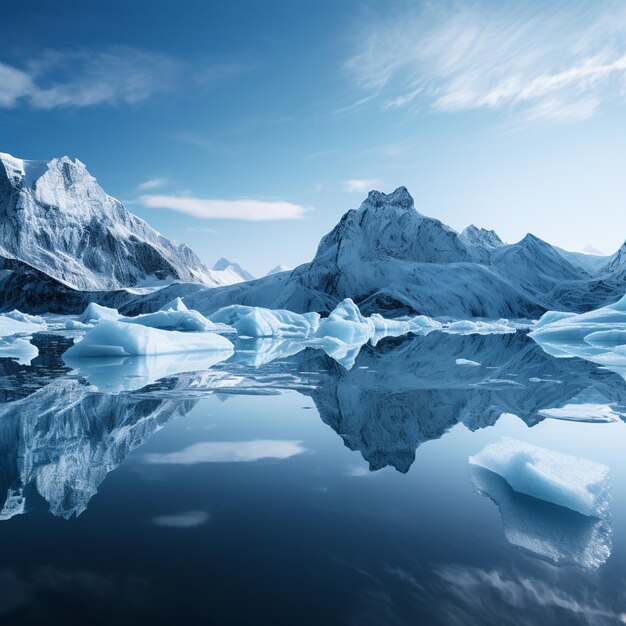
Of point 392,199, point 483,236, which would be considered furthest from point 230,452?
point 483,236

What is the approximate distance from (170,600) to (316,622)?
0.80 metres

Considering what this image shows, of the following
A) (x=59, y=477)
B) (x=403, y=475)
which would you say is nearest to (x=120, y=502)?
(x=59, y=477)

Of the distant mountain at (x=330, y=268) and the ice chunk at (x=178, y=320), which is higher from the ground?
the distant mountain at (x=330, y=268)

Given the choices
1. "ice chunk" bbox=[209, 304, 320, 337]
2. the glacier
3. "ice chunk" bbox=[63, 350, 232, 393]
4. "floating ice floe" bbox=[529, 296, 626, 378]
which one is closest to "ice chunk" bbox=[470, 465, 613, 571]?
"ice chunk" bbox=[63, 350, 232, 393]

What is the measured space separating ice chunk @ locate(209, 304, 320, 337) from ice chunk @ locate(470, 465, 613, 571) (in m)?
27.9

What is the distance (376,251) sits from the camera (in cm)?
10906

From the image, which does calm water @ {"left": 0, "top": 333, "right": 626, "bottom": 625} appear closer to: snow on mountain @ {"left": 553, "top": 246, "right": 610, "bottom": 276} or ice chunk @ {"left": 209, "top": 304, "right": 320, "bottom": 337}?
ice chunk @ {"left": 209, "top": 304, "right": 320, "bottom": 337}

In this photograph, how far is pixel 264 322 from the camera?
32.5 metres

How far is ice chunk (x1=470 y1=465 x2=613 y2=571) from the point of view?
312 centimetres

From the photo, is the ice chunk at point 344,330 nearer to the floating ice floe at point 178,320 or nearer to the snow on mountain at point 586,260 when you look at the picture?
the floating ice floe at point 178,320

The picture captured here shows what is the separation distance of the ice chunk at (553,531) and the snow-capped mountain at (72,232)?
158327 millimetres

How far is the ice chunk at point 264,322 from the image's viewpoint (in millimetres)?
31631

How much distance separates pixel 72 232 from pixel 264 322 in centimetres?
14961

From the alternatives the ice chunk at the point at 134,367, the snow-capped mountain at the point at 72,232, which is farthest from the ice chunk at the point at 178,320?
the snow-capped mountain at the point at 72,232
